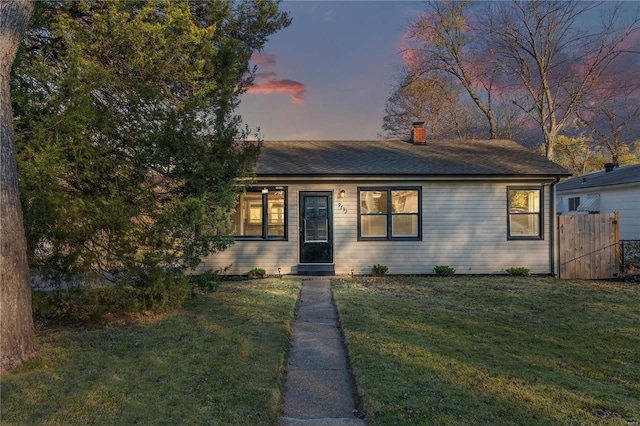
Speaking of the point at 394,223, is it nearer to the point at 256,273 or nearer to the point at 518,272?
the point at 518,272

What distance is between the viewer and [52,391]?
342 centimetres

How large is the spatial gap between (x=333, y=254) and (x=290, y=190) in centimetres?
213

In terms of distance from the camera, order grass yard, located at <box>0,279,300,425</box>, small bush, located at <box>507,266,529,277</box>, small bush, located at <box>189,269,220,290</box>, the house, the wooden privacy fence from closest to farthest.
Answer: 1. grass yard, located at <box>0,279,300,425</box>
2. small bush, located at <box>189,269,220,290</box>
3. the wooden privacy fence
4. small bush, located at <box>507,266,529,277</box>
5. the house

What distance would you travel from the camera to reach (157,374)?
12.6 feet

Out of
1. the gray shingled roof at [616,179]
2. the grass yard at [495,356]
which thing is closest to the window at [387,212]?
the grass yard at [495,356]

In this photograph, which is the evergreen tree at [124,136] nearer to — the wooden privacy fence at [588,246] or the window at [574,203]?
the wooden privacy fence at [588,246]

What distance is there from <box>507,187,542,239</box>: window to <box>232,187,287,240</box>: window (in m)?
6.26

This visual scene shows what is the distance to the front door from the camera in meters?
10.8

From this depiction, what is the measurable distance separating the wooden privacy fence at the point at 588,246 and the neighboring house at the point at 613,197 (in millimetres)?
4066

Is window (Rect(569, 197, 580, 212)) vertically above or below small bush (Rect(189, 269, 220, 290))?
above

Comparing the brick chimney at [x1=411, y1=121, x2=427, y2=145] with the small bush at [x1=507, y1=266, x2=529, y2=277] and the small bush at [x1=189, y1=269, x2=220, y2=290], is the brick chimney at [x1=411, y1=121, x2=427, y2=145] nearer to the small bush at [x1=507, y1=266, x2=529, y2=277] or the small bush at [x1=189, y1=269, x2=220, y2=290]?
the small bush at [x1=507, y1=266, x2=529, y2=277]

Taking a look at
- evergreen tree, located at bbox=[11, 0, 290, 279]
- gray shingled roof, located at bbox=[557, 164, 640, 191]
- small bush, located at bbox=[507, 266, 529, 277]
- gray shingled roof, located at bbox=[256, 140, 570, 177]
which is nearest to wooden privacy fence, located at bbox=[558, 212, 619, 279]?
small bush, located at bbox=[507, 266, 529, 277]

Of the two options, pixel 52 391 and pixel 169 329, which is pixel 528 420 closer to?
pixel 52 391

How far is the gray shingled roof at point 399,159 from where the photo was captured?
10508 millimetres
